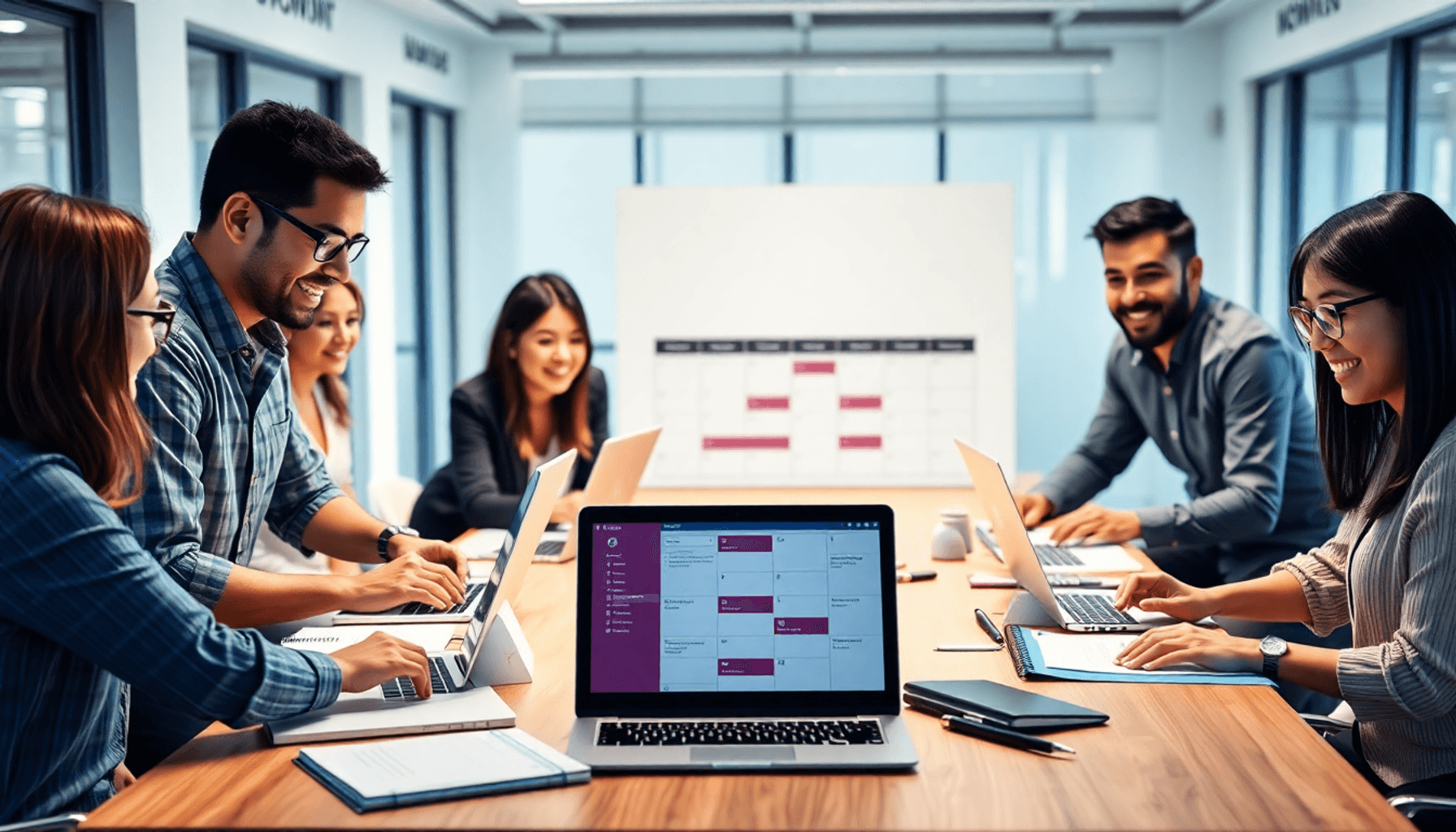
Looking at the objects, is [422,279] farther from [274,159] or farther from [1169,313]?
[274,159]

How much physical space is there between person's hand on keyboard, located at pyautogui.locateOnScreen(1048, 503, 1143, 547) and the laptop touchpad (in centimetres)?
168

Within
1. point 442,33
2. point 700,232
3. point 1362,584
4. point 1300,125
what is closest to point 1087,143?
point 1300,125

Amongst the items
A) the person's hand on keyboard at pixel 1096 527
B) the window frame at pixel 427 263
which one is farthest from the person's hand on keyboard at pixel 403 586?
the window frame at pixel 427 263

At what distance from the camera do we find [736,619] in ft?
5.64

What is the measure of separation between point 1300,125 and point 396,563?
5.72 meters

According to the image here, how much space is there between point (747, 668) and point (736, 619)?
0.23 feet

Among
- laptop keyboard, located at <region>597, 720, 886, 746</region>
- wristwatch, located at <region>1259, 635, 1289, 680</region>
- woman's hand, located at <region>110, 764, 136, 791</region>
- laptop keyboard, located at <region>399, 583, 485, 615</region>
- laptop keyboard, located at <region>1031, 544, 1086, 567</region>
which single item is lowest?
woman's hand, located at <region>110, 764, 136, 791</region>

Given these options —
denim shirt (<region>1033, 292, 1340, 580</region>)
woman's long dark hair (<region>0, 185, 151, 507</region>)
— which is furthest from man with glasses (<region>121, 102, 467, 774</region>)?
denim shirt (<region>1033, 292, 1340, 580</region>)

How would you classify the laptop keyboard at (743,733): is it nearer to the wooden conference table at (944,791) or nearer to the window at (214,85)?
the wooden conference table at (944,791)

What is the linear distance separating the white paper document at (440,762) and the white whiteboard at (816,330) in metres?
3.07

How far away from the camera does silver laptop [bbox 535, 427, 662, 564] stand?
2807mm

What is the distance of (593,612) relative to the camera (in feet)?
5.63

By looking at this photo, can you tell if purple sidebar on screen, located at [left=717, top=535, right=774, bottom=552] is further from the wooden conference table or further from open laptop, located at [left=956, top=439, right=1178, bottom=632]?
Result: open laptop, located at [left=956, top=439, right=1178, bottom=632]

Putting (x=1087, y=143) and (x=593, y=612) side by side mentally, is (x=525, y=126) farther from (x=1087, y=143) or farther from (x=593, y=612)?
Result: (x=593, y=612)
